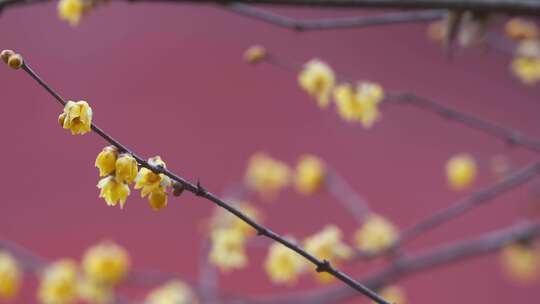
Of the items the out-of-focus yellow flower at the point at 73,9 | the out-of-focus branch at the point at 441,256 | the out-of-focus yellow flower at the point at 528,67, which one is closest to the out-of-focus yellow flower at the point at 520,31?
the out-of-focus yellow flower at the point at 528,67

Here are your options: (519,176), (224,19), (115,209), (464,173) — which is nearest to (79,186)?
(115,209)

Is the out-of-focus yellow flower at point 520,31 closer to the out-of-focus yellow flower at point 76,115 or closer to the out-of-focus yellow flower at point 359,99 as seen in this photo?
the out-of-focus yellow flower at point 359,99

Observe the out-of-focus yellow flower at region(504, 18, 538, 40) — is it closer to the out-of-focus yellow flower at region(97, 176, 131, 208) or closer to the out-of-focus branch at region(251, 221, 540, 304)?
the out-of-focus branch at region(251, 221, 540, 304)

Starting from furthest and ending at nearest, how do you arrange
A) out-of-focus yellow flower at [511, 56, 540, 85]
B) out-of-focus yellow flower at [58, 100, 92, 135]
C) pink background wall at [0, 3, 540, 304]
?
pink background wall at [0, 3, 540, 304] → out-of-focus yellow flower at [511, 56, 540, 85] → out-of-focus yellow flower at [58, 100, 92, 135]

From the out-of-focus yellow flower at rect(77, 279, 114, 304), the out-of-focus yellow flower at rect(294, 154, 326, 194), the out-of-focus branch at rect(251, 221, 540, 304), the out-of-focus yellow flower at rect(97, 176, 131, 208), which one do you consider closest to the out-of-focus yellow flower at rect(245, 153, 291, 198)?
the out-of-focus yellow flower at rect(294, 154, 326, 194)

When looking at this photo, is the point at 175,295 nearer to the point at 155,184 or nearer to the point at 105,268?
the point at 105,268

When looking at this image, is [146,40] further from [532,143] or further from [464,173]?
[532,143]

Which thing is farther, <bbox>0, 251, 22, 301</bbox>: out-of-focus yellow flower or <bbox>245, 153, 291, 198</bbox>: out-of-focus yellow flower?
<bbox>245, 153, 291, 198</bbox>: out-of-focus yellow flower
